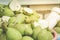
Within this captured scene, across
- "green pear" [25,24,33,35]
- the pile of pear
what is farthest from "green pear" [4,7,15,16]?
"green pear" [25,24,33,35]

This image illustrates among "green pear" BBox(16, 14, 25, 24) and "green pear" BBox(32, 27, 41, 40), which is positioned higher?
"green pear" BBox(16, 14, 25, 24)

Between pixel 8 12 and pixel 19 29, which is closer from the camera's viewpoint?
pixel 19 29

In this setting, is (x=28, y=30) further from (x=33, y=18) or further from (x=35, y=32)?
(x=33, y=18)

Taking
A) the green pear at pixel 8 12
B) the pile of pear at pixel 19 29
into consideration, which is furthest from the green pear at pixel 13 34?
the green pear at pixel 8 12

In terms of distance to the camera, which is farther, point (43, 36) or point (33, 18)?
point (33, 18)

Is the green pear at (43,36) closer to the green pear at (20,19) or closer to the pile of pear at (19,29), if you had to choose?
the pile of pear at (19,29)

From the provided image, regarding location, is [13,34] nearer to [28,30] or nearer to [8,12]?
[28,30]

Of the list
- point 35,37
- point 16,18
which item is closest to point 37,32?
point 35,37

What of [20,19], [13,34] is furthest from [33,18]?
[13,34]

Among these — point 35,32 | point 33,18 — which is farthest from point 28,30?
point 33,18

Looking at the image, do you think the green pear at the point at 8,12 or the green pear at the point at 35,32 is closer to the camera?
the green pear at the point at 35,32

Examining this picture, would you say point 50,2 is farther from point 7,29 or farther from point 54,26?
point 7,29

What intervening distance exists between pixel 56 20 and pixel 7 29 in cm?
39

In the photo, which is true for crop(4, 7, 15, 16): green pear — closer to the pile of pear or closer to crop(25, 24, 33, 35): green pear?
the pile of pear
